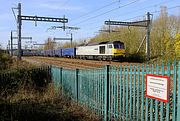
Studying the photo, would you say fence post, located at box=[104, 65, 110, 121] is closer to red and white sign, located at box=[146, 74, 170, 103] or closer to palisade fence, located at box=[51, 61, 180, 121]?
palisade fence, located at box=[51, 61, 180, 121]

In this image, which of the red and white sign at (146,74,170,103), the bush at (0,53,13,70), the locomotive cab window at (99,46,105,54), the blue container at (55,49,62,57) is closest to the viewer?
the red and white sign at (146,74,170,103)

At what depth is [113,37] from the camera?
64062mm

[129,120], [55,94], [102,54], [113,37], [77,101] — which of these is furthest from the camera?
[113,37]

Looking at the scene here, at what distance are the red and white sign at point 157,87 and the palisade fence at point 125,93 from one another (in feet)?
0.29

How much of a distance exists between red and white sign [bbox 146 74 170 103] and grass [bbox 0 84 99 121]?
9.12ft

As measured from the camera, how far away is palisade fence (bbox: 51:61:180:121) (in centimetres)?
494

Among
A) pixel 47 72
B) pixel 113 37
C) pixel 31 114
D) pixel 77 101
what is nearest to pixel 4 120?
pixel 31 114

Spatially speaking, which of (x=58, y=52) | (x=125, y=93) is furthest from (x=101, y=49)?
(x=125, y=93)

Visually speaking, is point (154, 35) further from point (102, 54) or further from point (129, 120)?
point (129, 120)

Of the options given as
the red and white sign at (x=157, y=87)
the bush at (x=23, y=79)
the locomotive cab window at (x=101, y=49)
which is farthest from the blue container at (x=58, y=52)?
the red and white sign at (x=157, y=87)

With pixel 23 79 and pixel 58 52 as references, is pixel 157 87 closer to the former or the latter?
pixel 23 79

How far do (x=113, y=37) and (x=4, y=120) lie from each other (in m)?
57.9

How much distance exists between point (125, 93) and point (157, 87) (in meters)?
1.41

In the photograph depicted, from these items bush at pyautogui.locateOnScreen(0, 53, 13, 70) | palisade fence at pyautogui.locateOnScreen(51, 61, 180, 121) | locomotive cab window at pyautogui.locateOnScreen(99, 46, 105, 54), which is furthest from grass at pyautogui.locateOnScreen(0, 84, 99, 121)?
locomotive cab window at pyautogui.locateOnScreen(99, 46, 105, 54)
